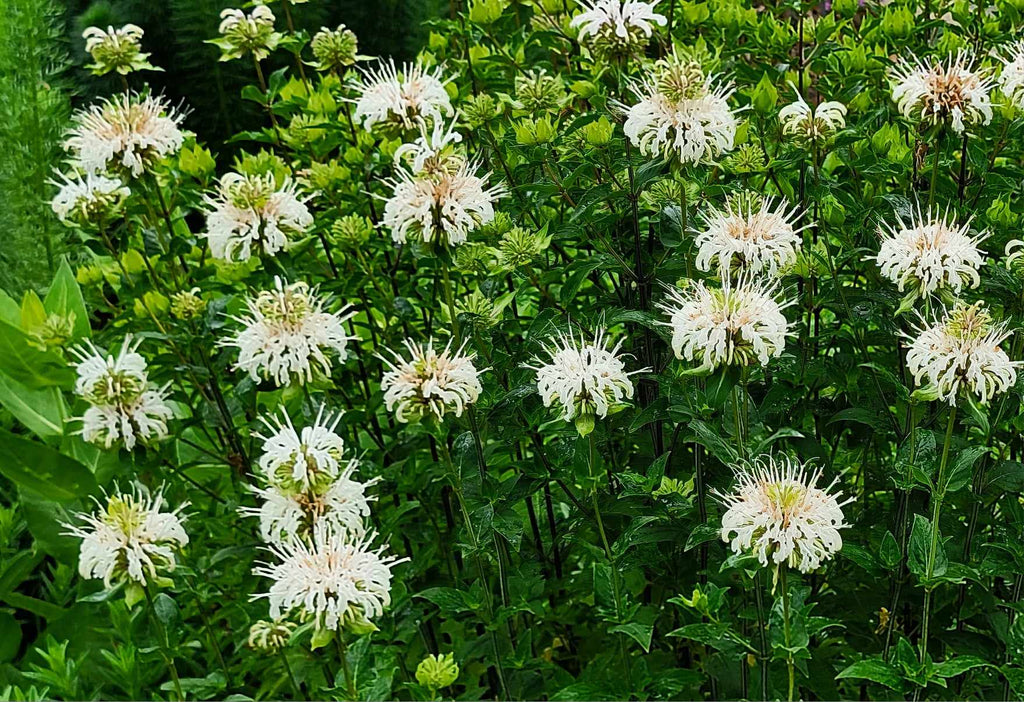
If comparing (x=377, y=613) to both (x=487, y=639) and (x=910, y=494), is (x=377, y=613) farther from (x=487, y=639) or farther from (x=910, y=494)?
(x=910, y=494)

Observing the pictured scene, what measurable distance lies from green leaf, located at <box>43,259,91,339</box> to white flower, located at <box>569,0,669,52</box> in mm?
1137

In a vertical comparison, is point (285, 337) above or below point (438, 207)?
below

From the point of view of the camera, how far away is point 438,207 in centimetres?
137

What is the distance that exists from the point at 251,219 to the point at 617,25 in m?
0.55

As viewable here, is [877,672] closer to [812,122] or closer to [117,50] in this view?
[812,122]

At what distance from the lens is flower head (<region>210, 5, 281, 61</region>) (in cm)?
180

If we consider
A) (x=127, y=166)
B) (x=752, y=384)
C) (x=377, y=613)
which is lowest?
(x=377, y=613)

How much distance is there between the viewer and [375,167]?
6.38 feet

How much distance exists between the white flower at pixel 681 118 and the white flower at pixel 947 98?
235 millimetres

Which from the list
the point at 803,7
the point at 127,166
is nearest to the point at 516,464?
the point at 127,166

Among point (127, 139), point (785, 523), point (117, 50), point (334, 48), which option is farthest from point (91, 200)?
point (785, 523)

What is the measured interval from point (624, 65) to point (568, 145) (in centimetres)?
18

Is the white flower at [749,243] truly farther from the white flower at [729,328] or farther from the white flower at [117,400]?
the white flower at [117,400]

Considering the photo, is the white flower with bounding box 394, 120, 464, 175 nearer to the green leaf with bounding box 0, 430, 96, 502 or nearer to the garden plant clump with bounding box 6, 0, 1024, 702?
the garden plant clump with bounding box 6, 0, 1024, 702
